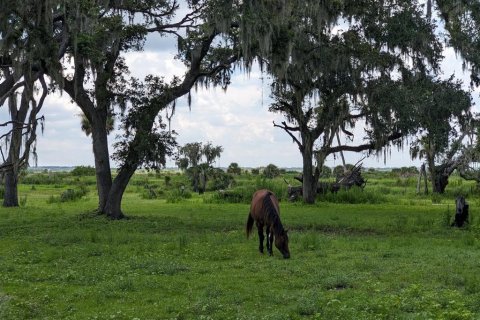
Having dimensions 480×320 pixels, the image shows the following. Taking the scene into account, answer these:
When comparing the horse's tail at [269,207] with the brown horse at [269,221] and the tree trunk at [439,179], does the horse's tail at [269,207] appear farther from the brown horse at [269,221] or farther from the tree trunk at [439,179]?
the tree trunk at [439,179]

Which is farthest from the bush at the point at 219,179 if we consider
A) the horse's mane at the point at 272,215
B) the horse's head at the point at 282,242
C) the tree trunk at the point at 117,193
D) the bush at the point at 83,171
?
the horse's head at the point at 282,242

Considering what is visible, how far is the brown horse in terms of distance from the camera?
12.6 meters

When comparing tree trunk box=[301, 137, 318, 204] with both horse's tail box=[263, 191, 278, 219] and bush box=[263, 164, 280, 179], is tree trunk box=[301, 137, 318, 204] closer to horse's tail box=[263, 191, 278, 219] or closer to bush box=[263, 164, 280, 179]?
horse's tail box=[263, 191, 278, 219]

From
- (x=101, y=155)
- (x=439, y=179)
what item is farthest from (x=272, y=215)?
(x=439, y=179)

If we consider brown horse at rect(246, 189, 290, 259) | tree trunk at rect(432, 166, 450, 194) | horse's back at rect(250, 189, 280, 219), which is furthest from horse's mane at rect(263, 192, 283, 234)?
tree trunk at rect(432, 166, 450, 194)

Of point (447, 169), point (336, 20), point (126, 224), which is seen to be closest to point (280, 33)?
point (336, 20)

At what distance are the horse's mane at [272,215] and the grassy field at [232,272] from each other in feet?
2.27

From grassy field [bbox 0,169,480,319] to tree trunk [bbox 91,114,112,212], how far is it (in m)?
3.04

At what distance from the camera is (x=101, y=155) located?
73.8ft

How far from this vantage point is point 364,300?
833 centimetres

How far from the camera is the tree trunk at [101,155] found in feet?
73.8

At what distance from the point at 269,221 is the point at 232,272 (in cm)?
243

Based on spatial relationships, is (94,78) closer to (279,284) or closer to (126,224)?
(126,224)

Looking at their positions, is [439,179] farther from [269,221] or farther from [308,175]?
[269,221]
